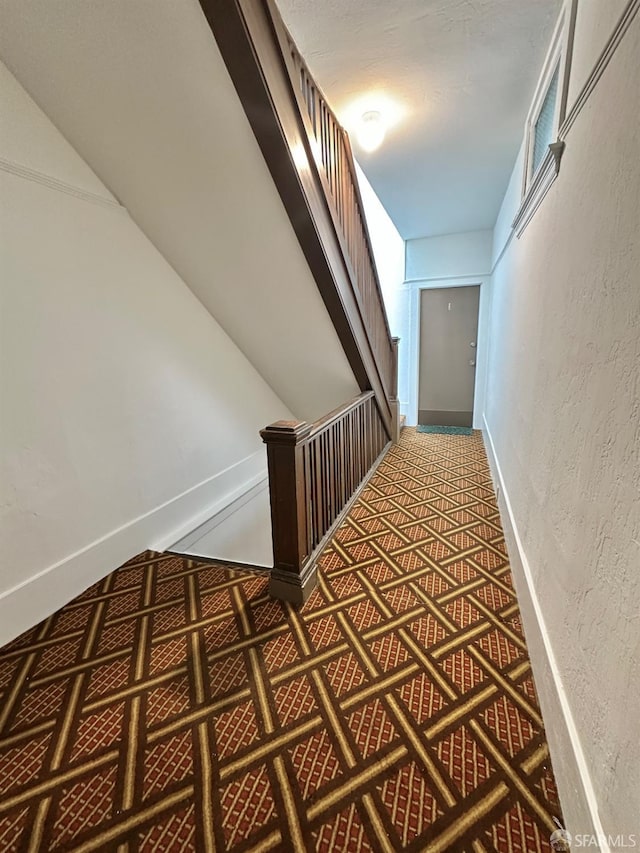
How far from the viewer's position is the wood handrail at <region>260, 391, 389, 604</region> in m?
1.68

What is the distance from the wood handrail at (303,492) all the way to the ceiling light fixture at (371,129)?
177 cm

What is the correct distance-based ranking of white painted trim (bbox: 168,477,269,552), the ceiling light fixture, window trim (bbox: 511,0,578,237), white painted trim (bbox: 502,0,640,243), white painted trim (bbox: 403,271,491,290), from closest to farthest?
white painted trim (bbox: 502,0,640,243) < window trim (bbox: 511,0,578,237) < the ceiling light fixture < white painted trim (bbox: 168,477,269,552) < white painted trim (bbox: 403,271,491,290)

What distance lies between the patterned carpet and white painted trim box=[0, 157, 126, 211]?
1990mm

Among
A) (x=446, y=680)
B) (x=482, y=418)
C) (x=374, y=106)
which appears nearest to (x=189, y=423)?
(x=446, y=680)

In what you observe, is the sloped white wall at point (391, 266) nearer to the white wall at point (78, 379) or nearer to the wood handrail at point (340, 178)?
the wood handrail at point (340, 178)

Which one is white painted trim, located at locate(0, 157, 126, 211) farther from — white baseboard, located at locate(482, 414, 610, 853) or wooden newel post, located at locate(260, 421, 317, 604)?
white baseboard, located at locate(482, 414, 610, 853)

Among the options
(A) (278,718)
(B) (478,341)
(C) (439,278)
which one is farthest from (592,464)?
(C) (439,278)

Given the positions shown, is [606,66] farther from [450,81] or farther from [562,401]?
[450,81]

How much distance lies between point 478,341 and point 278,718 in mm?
4797

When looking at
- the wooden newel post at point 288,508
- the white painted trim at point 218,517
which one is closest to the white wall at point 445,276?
the white painted trim at point 218,517

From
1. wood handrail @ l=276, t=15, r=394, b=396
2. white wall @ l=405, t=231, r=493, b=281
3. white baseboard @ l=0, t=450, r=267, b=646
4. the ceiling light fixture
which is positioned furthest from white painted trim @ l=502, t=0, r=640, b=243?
white baseboard @ l=0, t=450, r=267, b=646

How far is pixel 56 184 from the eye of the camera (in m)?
1.71

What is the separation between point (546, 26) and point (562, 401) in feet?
5.92

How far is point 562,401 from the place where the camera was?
4.29ft
